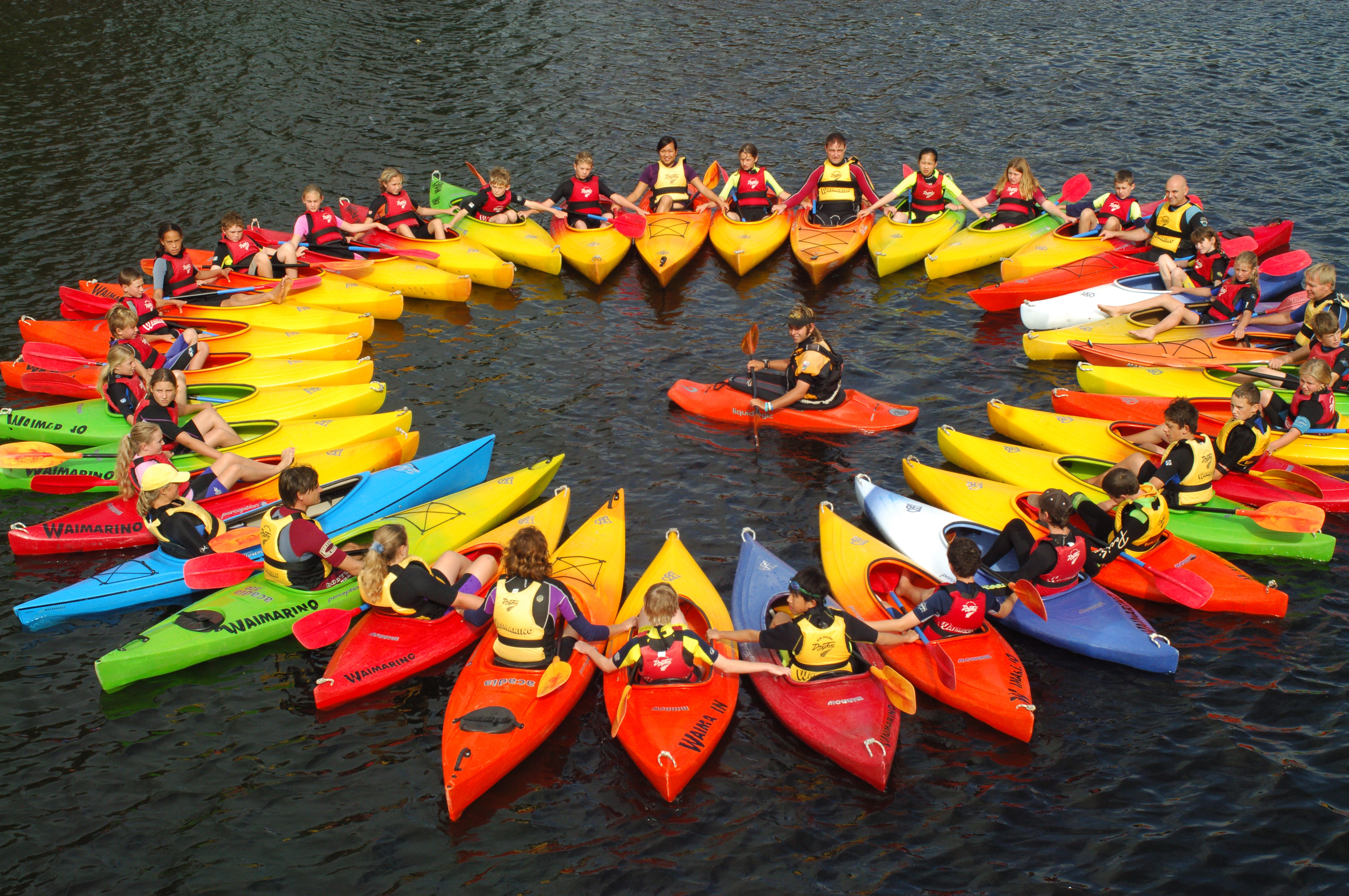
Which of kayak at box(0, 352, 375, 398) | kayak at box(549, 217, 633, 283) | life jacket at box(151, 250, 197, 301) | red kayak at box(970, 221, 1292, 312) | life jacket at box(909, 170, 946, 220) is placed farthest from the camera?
life jacket at box(909, 170, 946, 220)

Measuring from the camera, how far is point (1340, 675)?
26.0 ft

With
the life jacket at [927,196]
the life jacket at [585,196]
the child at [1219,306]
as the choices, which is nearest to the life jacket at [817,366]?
the child at [1219,306]

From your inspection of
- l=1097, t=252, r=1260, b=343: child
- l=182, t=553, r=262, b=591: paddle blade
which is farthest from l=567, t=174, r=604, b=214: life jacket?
l=182, t=553, r=262, b=591: paddle blade

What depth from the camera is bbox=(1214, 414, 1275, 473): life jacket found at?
31.1 ft

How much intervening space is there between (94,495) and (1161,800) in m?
11.0

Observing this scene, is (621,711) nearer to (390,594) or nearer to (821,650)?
(821,650)

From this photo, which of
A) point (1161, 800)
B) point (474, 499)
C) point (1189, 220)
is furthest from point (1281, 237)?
A: point (474, 499)

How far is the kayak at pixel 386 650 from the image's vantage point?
7750 millimetres

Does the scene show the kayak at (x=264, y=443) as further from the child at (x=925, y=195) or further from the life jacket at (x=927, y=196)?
the life jacket at (x=927, y=196)

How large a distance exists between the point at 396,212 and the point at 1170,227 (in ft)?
38.3

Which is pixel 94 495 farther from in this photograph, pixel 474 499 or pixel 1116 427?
pixel 1116 427

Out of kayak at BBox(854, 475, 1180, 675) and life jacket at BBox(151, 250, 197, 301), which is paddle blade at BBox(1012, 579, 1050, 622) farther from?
life jacket at BBox(151, 250, 197, 301)

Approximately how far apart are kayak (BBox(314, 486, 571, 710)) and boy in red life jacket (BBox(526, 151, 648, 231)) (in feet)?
27.2

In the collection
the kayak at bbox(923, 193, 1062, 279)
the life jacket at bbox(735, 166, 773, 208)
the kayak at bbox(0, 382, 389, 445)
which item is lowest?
the kayak at bbox(0, 382, 389, 445)
